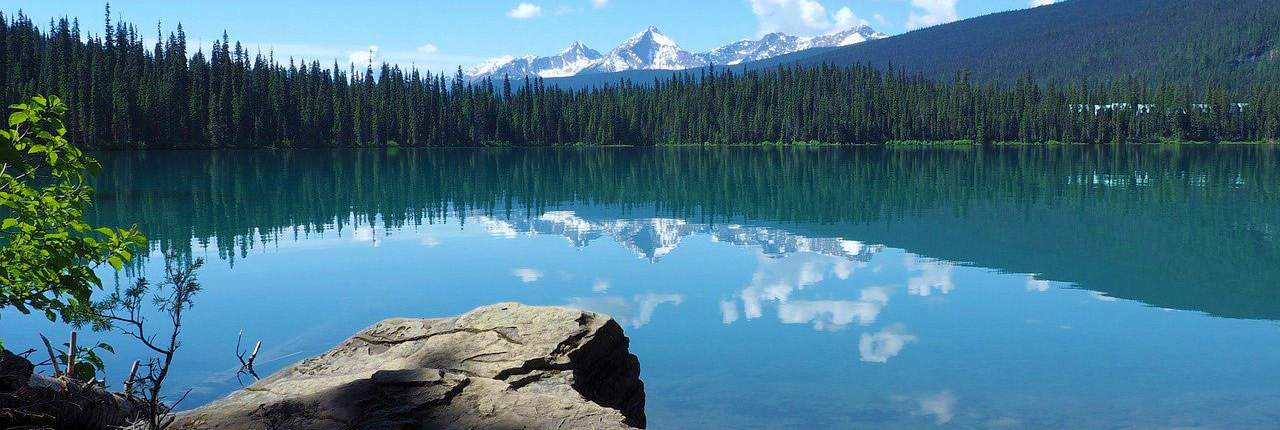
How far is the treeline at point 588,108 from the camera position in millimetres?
146250

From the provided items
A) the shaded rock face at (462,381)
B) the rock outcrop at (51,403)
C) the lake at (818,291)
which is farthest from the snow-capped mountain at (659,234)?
the rock outcrop at (51,403)

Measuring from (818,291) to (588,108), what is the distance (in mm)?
172641

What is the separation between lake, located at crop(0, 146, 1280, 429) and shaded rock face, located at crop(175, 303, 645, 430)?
227 cm

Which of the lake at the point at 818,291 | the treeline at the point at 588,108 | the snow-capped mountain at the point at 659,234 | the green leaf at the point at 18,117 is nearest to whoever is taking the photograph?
the green leaf at the point at 18,117

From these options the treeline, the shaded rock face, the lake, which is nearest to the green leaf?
the shaded rock face

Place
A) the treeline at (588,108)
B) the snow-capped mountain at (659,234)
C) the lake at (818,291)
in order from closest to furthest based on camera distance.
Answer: the lake at (818,291)
the snow-capped mountain at (659,234)
the treeline at (588,108)

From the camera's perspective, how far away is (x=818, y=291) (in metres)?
19.8

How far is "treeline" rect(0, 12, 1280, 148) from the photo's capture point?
146m

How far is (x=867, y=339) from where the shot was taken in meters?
15.2

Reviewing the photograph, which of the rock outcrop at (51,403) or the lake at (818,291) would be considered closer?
the rock outcrop at (51,403)

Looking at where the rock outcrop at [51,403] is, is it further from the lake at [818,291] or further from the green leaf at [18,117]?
the lake at [818,291]

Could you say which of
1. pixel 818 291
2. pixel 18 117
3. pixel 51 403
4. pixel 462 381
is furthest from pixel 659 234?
pixel 51 403

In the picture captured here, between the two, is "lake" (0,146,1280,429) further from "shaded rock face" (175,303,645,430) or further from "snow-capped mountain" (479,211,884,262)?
"shaded rock face" (175,303,645,430)

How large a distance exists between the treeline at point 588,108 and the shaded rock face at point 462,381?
139926 mm
